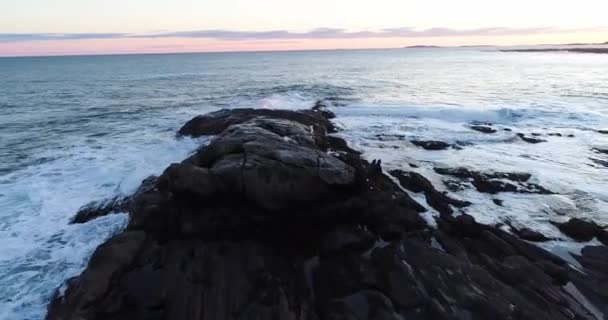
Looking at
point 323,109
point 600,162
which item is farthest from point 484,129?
point 323,109

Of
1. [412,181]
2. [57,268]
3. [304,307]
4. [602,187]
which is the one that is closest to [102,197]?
[57,268]

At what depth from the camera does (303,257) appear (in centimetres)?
1177

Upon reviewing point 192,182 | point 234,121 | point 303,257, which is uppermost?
point 234,121

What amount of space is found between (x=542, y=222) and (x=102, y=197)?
1624 cm

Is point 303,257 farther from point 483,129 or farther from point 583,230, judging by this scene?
point 483,129

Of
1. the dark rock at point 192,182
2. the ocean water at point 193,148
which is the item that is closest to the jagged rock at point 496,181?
the ocean water at point 193,148

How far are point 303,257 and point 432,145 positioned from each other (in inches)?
540

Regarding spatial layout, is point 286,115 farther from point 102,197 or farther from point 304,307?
point 304,307

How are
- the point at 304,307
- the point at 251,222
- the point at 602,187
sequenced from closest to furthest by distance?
the point at 304,307 < the point at 251,222 < the point at 602,187

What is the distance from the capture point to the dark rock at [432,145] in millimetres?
22558

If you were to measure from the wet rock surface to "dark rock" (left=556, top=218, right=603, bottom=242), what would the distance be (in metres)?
0.96

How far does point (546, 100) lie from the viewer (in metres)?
39.0

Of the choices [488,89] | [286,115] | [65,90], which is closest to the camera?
[286,115]

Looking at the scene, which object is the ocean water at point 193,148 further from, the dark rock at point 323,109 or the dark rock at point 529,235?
the dark rock at point 323,109
